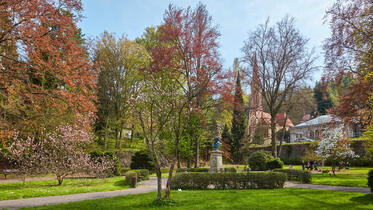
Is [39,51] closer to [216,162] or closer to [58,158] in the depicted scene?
[58,158]

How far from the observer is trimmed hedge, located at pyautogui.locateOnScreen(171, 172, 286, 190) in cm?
1231

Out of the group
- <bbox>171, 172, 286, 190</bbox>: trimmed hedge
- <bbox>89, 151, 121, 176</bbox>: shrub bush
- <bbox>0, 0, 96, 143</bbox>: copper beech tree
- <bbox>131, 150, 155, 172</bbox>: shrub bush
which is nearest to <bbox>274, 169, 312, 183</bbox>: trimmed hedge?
<bbox>171, 172, 286, 190</bbox>: trimmed hedge

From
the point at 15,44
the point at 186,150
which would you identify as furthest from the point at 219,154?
the point at 15,44

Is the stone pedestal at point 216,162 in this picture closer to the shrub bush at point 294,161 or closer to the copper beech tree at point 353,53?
the copper beech tree at point 353,53

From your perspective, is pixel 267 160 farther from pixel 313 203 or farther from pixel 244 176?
pixel 313 203

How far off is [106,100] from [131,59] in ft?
16.4

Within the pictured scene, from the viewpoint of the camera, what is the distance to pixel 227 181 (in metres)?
12.5

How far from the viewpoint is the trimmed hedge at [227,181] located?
485 inches

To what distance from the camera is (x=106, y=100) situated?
88.2 feet

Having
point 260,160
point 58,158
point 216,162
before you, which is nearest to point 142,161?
point 216,162

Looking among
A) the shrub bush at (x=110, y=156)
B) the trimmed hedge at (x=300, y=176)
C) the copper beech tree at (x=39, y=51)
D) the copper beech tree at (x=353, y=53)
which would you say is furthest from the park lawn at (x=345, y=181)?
the shrub bush at (x=110, y=156)

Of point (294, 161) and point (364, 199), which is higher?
point (294, 161)

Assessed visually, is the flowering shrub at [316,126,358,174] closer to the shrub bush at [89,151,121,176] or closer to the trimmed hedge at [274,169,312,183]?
the trimmed hedge at [274,169,312,183]

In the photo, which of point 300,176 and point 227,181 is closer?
point 227,181
